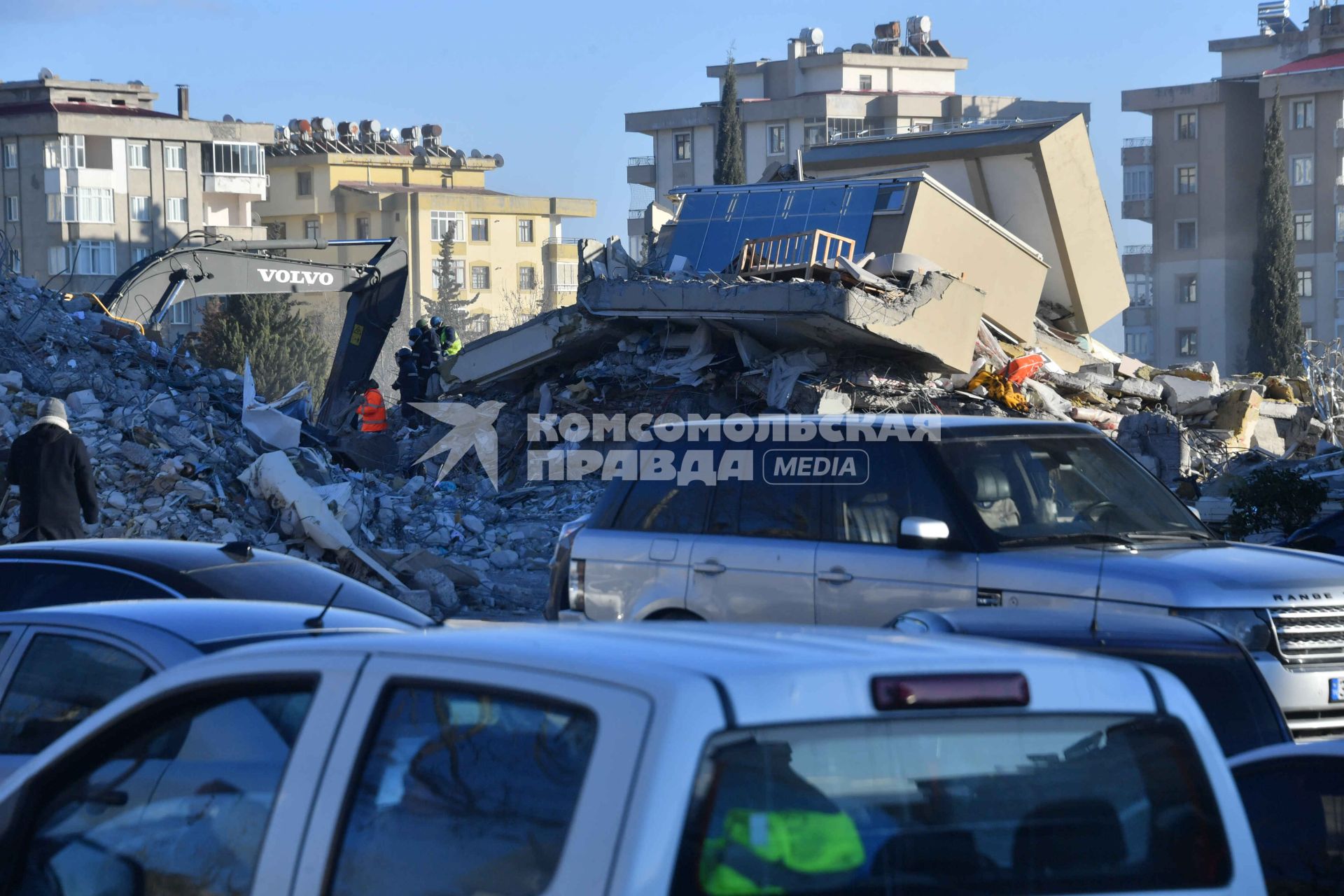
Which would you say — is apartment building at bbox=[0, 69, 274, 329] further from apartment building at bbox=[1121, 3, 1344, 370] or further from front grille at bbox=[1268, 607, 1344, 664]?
front grille at bbox=[1268, 607, 1344, 664]

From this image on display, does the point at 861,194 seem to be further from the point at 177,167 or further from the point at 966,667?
the point at 177,167

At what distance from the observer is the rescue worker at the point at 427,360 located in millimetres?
24875

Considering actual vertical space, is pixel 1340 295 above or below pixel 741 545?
above

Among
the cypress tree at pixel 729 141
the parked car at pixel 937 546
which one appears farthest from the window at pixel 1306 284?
the parked car at pixel 937 546

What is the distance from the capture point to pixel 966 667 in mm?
2566

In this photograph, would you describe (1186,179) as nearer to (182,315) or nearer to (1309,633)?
(182,315)

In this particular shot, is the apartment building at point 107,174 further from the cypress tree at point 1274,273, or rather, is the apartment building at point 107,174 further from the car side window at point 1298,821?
the car side window at point 1298,821

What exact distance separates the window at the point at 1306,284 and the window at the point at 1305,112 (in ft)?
20.8

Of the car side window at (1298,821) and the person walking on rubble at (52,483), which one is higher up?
the person walking on rubble at (52,483)

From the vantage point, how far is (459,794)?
2.63m

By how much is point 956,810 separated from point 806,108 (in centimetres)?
7976

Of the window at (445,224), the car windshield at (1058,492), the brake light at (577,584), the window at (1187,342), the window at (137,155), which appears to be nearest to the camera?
the car windshield at (1058,492)

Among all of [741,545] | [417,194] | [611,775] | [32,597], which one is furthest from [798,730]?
[417,194]

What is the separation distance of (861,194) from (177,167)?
2144 inches
